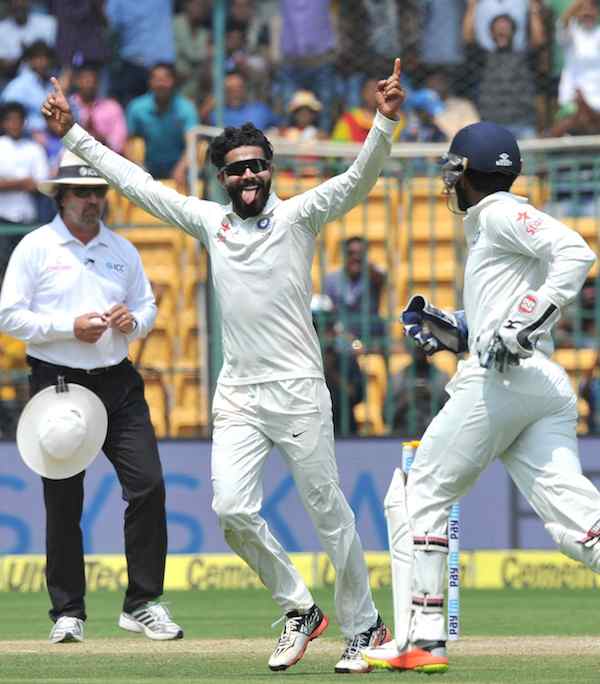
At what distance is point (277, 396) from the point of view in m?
7.30

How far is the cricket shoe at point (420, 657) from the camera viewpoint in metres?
6.45

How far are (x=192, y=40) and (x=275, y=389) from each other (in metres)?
9.52

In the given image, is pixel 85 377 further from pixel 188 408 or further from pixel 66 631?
pixel 188 408

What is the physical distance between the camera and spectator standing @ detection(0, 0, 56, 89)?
15.9m

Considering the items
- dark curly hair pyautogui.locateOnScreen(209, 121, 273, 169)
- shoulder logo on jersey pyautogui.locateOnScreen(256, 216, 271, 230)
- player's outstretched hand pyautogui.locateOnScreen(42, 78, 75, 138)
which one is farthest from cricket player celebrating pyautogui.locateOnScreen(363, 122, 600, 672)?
player's outstretched hand pyautogui.locateOnScreen(42, 78, 75, 138)

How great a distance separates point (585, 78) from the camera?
600 inches

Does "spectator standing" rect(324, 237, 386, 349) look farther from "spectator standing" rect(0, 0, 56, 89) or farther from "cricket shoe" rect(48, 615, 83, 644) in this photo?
"cricket shoe" rect(48, 615, 83, 644)

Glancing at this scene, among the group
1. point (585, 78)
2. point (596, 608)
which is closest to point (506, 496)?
point (596, 608)

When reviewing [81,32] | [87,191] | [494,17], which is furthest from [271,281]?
[81,32]

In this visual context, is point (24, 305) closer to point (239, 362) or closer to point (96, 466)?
point (239, 362)

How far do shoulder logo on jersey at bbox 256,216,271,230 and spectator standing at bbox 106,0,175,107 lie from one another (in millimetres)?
8446

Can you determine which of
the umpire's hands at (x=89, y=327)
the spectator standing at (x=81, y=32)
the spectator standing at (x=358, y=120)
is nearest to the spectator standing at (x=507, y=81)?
the spectator standing at (x=358, y=120)

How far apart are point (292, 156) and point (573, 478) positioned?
278 inches

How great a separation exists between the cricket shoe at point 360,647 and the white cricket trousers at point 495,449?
23.1 inches
